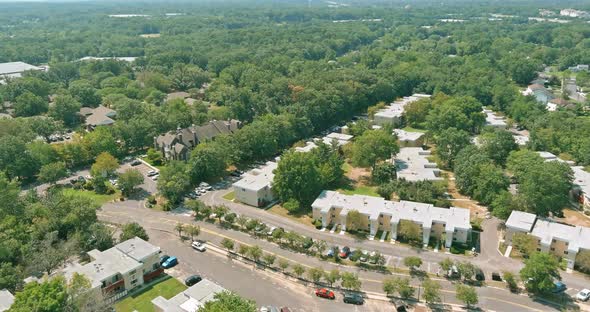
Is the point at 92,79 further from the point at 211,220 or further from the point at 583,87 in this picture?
the point at 583,87

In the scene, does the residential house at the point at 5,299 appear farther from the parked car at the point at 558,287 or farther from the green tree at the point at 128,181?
the parked car at the point at 558,287

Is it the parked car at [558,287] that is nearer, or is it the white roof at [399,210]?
the parked car at [558,287]

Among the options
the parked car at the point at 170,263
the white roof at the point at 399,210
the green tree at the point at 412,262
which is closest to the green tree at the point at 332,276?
the green tree at the point at 412,262

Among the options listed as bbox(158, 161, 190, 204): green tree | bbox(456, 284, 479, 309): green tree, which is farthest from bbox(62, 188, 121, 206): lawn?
bbox(456, 284, 479, 309): green tree

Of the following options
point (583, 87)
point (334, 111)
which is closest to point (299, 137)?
point (334, 111)

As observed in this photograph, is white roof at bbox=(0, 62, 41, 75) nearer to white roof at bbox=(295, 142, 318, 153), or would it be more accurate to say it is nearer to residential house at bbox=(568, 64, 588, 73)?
white roof at bbox=(295, 142, 318, 153)
